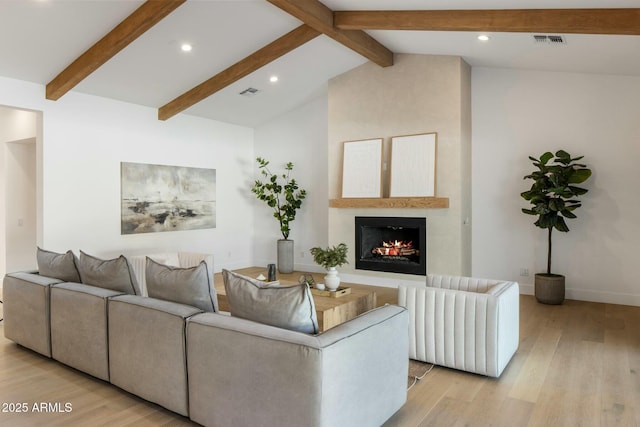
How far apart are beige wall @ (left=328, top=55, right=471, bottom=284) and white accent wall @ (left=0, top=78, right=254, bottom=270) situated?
2441mm

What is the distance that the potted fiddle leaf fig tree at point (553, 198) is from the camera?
17.3 ft

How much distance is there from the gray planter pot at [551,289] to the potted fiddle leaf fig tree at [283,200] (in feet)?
13.4

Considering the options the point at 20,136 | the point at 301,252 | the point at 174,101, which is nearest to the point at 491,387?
the point at 301,252

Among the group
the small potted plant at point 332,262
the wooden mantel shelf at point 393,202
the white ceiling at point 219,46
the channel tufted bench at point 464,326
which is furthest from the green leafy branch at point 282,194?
the channel tufted bench at point 464,326

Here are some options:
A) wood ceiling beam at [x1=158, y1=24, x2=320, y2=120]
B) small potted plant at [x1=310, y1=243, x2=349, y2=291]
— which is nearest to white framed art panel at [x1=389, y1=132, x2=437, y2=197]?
wood ceiling beam at [x1=158, y1=24, x2=320, y2=120]

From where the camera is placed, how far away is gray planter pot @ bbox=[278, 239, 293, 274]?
25.4 feet

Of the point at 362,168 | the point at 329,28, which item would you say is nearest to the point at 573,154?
the point at 362,168

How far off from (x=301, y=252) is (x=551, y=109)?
4713 mm

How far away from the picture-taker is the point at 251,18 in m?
4.93

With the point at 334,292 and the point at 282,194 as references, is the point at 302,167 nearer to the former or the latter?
the point at 282,194

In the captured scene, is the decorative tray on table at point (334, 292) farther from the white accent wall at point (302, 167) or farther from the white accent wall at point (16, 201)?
the white accent wall at point (16, 201)

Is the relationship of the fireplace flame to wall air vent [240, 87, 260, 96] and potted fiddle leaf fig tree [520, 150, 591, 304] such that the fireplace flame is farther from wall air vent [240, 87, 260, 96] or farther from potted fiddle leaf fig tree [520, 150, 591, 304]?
wall air vent [240, 87, 260, 96]

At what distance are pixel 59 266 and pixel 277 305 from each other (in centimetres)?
239

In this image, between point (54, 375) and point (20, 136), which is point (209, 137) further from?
point (54, 375)
